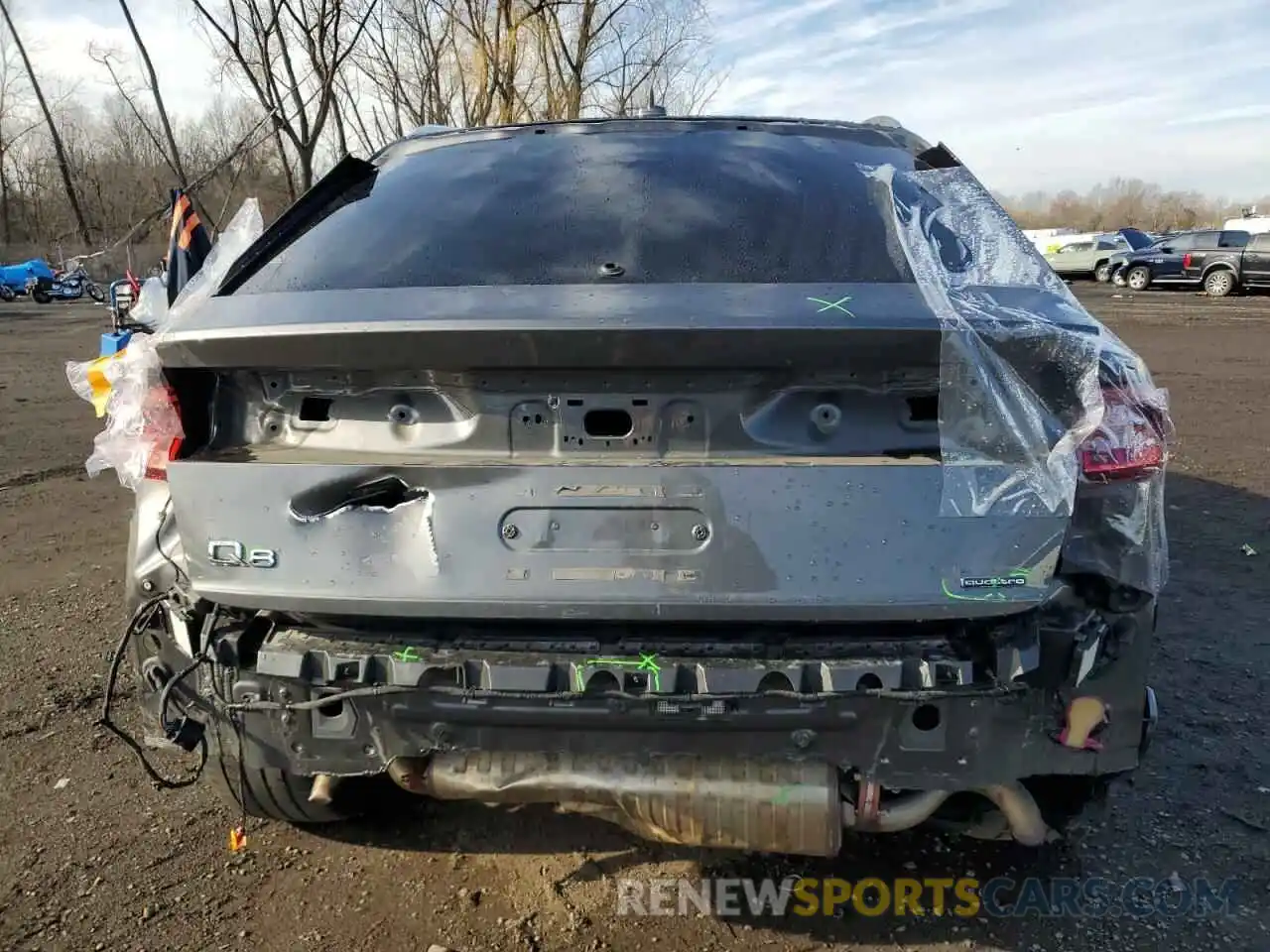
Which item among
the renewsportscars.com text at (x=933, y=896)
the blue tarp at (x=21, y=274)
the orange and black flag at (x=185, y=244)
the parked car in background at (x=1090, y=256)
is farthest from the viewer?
the blue tarp at (x=21, y=274)

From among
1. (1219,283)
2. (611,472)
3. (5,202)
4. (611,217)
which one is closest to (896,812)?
(611,472)

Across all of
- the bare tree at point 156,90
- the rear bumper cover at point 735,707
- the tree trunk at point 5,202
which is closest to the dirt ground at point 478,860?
the rear bumper cover at point 735,707

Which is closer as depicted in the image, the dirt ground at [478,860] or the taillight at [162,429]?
the taillight at [162,429]

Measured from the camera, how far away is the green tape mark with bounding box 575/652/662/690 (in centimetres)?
200

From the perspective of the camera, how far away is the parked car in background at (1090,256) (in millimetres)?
33812

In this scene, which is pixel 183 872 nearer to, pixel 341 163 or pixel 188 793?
pixel 188 793

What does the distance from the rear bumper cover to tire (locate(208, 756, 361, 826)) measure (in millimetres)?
416

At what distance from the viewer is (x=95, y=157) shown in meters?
58.7

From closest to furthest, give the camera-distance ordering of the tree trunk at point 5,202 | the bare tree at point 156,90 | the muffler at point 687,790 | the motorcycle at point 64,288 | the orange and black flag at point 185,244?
the muffler at point 687,790 < the orange and black flag at point 185,244 < the bare tree at point 156,90 < the motorcycle at point 64,288 < the tree trunk at point 5,202

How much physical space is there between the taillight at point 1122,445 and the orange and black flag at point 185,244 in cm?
514

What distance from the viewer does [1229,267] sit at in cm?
2673

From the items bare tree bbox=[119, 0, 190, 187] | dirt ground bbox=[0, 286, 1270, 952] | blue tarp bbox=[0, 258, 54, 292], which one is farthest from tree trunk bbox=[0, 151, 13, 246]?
dirt ground bbox=[0, 286, 1270, 952]

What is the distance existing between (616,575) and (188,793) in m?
2.05

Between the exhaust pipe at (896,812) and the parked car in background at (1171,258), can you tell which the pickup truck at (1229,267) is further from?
the exhaust pipe at (896,812)
